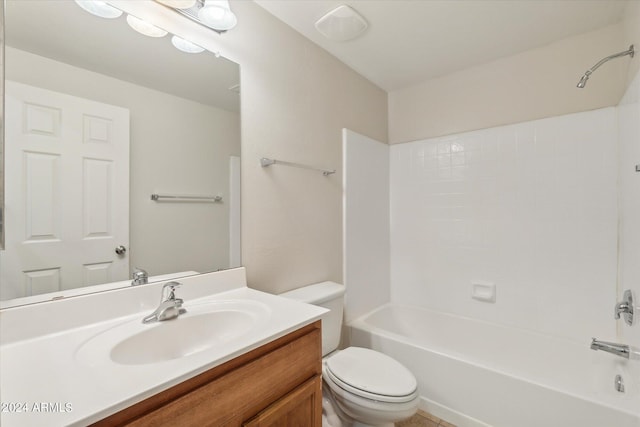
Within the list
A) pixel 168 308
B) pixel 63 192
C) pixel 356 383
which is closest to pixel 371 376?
pixel 356 383

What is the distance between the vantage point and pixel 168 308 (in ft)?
3.13

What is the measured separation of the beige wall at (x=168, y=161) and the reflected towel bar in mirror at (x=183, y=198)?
0.02 metres

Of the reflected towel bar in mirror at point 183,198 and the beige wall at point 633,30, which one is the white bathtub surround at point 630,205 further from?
the reflected towel bar in mirror at point 183,198

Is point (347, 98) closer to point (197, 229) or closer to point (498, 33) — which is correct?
point (498, 33)

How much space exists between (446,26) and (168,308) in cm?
204

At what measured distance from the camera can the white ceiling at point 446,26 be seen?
1.48 meters

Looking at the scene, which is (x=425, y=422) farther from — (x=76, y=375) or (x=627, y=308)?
(x=76, y=375)

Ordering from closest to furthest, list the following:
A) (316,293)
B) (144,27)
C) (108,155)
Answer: (108,155) → (144,27) → (316,293)

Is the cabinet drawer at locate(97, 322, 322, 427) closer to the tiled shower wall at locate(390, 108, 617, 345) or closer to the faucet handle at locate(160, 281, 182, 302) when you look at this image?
the faucet handle at locate(160, 281, 182, 302)

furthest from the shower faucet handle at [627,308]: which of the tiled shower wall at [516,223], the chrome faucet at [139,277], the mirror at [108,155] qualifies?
the chrome faucet at [139,277]

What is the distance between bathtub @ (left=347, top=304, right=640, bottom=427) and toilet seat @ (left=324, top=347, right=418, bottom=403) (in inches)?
14.3

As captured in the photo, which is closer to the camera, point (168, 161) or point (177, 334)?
point (177, 334)

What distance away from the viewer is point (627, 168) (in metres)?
1.43

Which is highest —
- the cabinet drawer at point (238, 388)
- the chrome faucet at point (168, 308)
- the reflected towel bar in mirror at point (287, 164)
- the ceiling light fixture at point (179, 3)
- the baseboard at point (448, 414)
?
the ceiling light fixture at point (179, 3)
